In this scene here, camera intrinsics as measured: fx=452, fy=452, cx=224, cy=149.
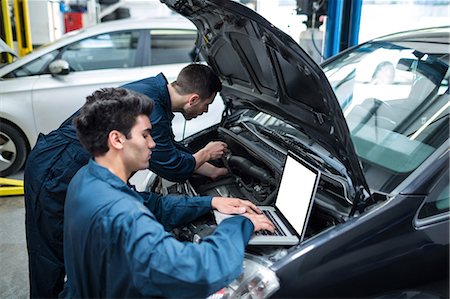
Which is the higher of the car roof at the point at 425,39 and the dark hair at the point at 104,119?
the car roof at the point at 425,39

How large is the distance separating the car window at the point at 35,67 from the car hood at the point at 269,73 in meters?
2.33

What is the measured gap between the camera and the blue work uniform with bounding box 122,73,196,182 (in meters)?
2.22

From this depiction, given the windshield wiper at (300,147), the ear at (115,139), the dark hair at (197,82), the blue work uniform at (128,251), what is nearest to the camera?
the blue work uniform at (128,251)

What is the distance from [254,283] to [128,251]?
46cm

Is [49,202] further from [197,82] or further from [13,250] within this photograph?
[13,250]

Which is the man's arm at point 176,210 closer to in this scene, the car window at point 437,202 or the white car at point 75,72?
the car window at point 437,202

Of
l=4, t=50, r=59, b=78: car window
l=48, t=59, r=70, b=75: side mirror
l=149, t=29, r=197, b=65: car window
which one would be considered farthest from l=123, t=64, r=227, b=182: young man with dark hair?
l=4, t=50, r=59, b=78: car window

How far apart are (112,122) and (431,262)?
121 centimetres

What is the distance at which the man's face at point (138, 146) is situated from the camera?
4.70 feet

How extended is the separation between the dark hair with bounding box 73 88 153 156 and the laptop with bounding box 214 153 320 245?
1.89 feet

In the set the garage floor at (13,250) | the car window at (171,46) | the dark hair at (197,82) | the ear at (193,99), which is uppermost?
the dark hair at (197,82)

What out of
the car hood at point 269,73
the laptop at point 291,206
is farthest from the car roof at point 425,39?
the laptop at point 291,206

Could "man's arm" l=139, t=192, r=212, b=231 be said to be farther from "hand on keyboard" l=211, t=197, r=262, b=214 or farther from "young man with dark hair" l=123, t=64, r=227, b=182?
"young man with dark hair" l=123, t=64, r=227, b=182

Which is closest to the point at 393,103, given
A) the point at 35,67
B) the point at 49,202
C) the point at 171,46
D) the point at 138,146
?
the point at 138,146
